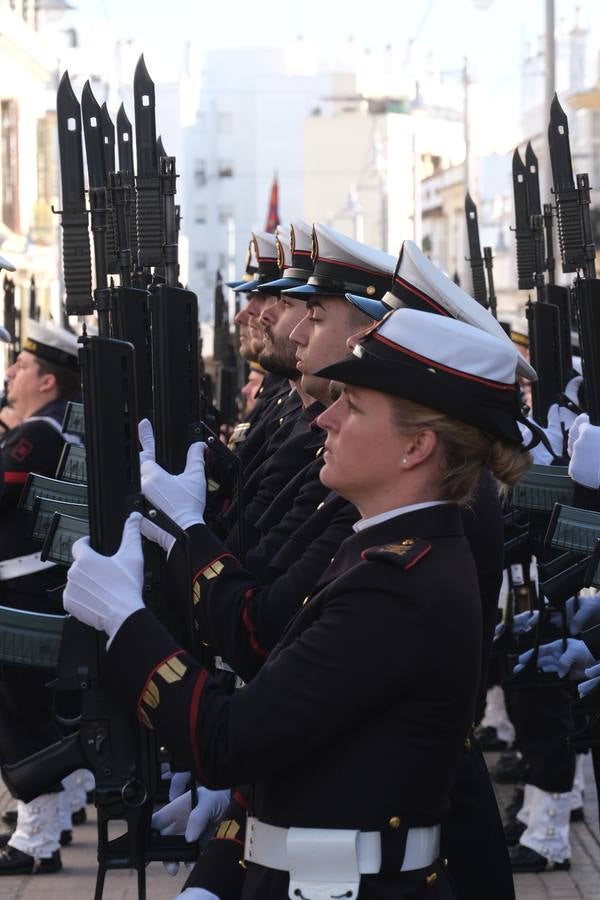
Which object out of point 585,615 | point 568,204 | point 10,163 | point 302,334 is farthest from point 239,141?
point 302,334

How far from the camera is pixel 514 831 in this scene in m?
7.03

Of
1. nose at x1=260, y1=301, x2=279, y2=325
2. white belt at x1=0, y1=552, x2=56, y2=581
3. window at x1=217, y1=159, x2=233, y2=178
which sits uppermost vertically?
nose at x1=260, y1=301, x2=279, y2=325

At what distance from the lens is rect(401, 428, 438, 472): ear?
295 cm

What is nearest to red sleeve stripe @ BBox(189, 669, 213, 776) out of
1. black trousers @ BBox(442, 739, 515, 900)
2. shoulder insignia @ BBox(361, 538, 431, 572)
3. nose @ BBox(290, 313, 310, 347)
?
shoulder insignia @ BBox(361, 538, 431, 572)

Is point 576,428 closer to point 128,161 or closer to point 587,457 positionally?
point 587,457

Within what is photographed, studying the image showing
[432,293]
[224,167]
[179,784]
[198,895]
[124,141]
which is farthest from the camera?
[224,167]

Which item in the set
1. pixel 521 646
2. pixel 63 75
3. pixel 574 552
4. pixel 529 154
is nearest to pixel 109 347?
pixel 63 75

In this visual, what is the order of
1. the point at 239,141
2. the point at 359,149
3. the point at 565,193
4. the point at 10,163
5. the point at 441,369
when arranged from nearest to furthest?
the point at 441,369
the point at 565,193
the point at 10,163
the point at 359,149
the point at 239,141

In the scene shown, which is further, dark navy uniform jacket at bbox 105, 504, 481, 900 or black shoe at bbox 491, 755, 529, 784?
black shoe at bbox 491, 755, 529, 784

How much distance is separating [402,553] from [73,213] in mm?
2045

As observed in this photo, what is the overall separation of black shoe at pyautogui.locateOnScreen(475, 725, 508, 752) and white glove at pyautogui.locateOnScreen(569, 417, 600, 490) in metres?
3.63

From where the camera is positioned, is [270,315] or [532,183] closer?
[270,315]

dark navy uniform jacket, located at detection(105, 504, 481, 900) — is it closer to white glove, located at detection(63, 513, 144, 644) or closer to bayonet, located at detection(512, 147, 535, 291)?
white glove, located at detection(63, 513, 144, 644)

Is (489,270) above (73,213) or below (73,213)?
below
